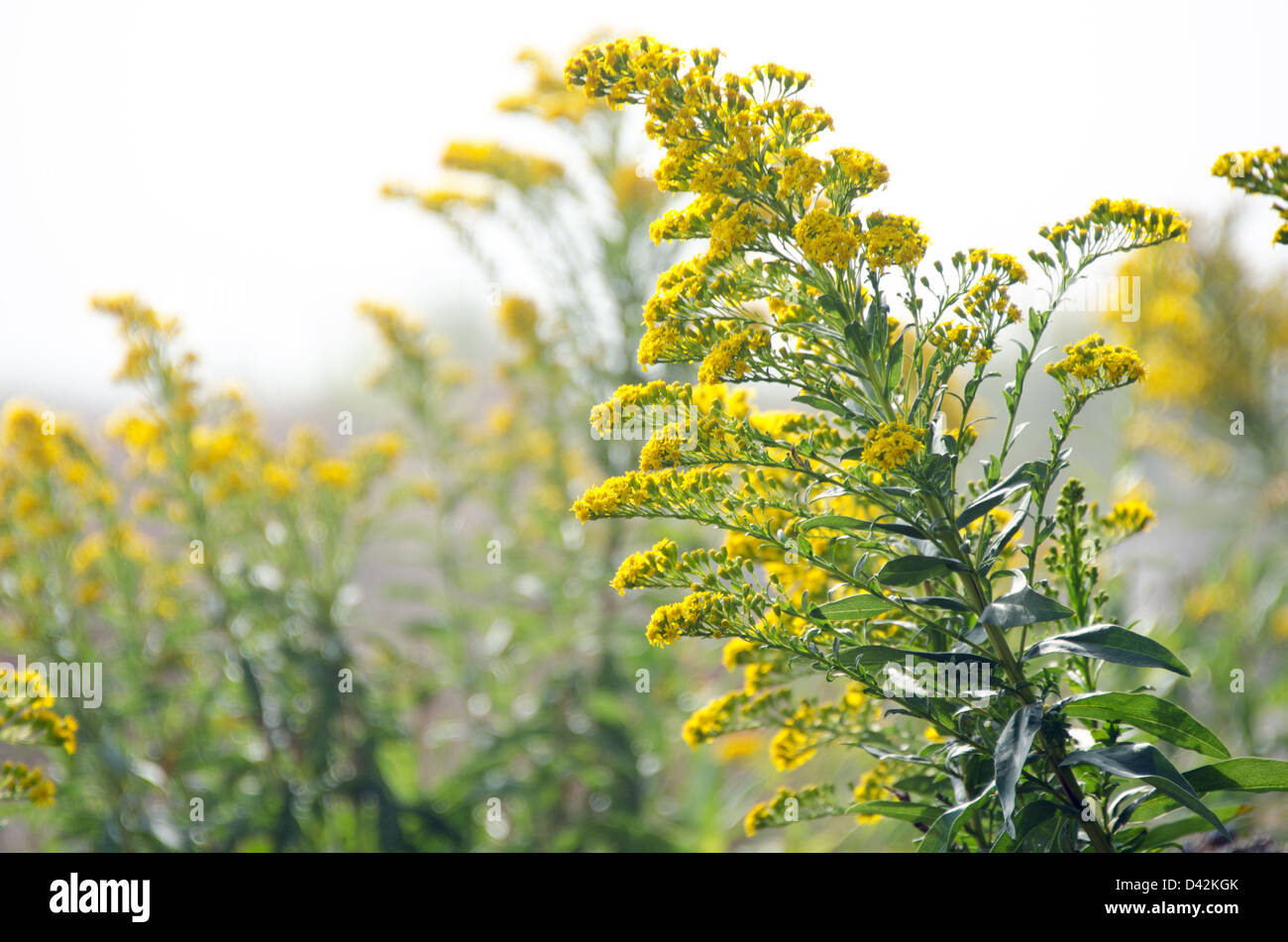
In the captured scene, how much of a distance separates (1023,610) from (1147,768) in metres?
0.26

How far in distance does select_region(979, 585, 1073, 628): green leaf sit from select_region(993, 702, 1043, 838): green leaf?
13cm

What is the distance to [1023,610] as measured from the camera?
49.7 inches

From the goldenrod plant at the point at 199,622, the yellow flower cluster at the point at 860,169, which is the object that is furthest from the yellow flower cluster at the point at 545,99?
A: the yellow flower cluster at the point at 860,169

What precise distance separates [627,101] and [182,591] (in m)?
2.77

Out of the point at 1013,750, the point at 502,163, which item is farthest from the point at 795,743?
the point at 502,163

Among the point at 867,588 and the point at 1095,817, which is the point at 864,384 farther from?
the point at 1095,817

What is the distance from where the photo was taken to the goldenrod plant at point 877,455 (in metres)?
1.36

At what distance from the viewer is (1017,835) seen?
4.37ft

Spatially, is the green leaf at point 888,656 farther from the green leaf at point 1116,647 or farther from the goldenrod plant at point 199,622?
the goldenrod plant at point 199,622

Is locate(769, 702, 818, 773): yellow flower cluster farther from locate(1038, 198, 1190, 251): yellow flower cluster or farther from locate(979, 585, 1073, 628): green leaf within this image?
locate(1038, 198, 1190, 251): yellow flower cluster

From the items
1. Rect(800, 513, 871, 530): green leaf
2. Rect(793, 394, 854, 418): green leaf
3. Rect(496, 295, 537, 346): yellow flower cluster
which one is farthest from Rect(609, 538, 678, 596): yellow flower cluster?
Rect(496, 295, 537, 346): yellow flower cluster

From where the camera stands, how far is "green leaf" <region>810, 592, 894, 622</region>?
4.57 feet

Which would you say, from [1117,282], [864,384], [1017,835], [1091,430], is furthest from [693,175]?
[1091,430]

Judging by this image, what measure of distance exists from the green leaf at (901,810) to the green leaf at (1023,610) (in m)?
0.35
